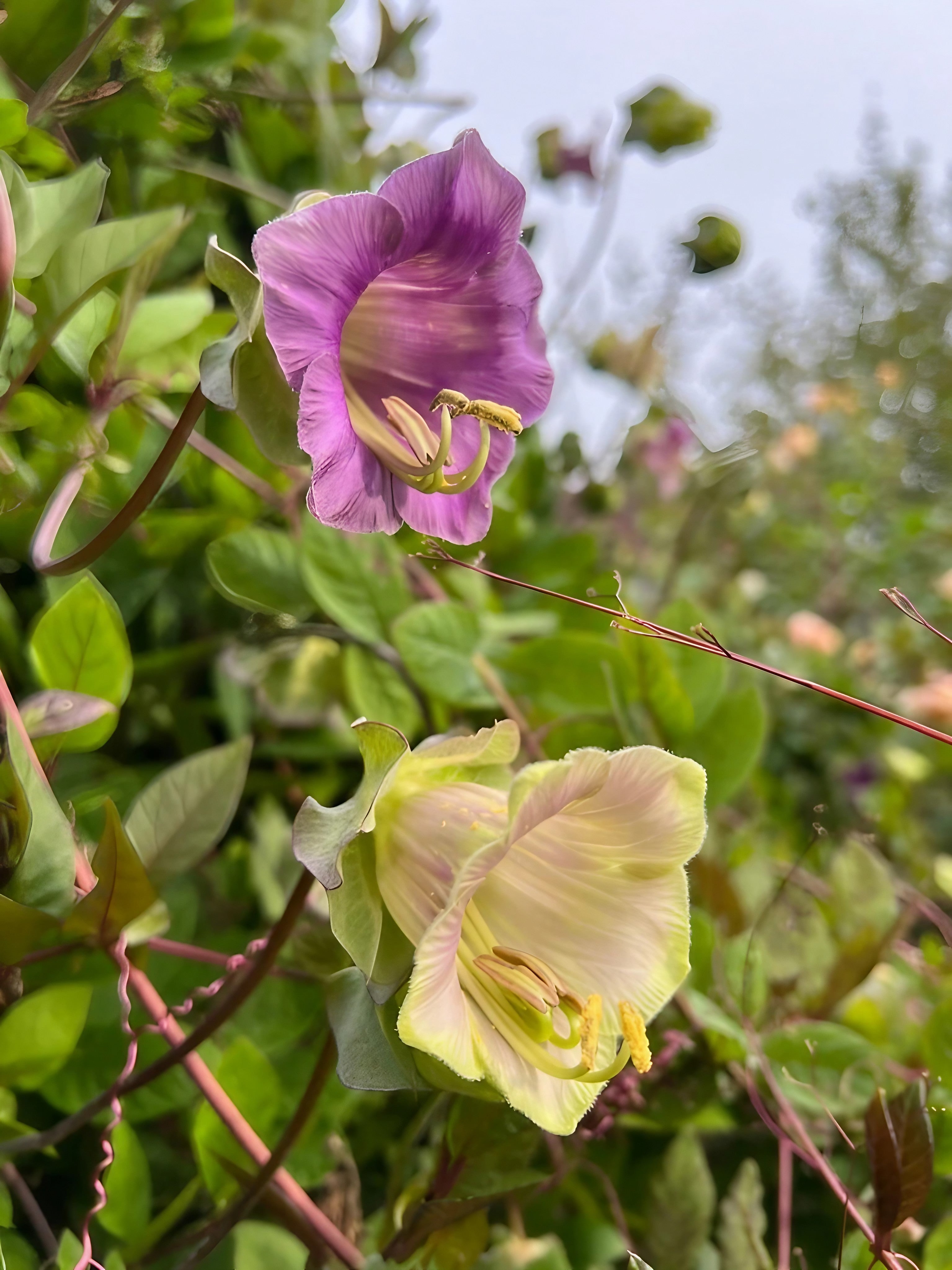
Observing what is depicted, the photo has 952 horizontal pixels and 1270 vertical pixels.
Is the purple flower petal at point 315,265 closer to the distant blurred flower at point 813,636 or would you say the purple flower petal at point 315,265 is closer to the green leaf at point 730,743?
the green leaf at point 730,743

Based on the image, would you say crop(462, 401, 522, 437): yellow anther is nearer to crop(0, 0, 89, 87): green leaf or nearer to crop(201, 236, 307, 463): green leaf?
crop(201, 236, 307, 463): green leaf

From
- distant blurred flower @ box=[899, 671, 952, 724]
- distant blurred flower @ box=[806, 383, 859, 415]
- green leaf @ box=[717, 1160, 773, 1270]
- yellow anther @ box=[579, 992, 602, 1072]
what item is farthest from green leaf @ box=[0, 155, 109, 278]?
distant blurred flower @ box=[806, 383, 859, 415]

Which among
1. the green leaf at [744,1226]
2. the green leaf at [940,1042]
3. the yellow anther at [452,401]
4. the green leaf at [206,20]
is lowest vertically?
the green leaf at [940,1042]

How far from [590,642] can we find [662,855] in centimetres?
19

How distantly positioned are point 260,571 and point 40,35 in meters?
0.18

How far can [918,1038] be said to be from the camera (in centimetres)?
38

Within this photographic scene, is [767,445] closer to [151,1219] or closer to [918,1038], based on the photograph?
[918,1038]

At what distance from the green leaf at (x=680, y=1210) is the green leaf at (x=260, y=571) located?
0.24 m

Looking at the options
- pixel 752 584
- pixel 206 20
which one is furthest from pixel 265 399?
pixel 752 584

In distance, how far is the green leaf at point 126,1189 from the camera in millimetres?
254

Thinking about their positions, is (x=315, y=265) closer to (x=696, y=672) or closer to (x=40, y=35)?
(x=40, y=35)

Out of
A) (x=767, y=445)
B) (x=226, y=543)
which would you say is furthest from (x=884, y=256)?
(x=226, y=543)

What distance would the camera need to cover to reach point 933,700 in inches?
33.7

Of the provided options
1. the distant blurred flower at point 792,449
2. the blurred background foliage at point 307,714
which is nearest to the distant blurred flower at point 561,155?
the blurred background foliage at point 307,714
